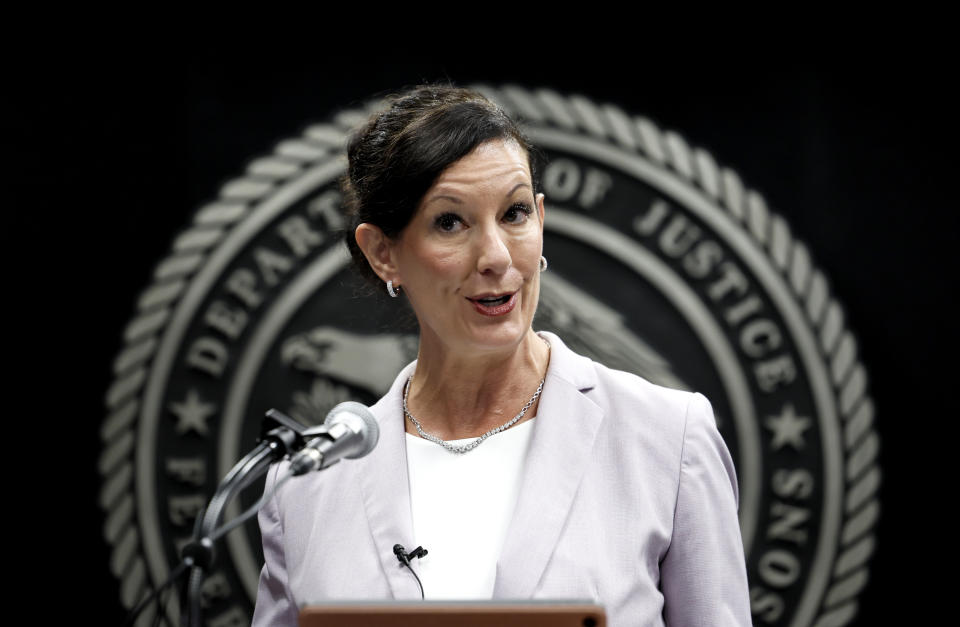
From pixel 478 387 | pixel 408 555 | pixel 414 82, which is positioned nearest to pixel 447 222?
pixel 478 387

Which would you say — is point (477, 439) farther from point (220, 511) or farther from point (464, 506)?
point (220, 511)

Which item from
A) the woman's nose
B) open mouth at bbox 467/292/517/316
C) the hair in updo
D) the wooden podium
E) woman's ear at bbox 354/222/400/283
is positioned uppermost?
the hair in updo

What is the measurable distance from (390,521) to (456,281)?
1.31 ft

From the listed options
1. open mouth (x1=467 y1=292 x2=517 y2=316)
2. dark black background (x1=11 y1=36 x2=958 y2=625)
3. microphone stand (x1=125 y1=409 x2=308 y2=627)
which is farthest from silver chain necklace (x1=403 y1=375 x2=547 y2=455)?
dark black background (x1=11 y1=36 x2=958 y2=625)

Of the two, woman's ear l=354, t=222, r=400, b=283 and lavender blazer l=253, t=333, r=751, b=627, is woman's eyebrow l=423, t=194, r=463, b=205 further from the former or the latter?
lavender blazer l=253, t=333, r=751, b=627

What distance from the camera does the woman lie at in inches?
66.4

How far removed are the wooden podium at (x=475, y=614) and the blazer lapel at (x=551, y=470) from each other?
353 mm

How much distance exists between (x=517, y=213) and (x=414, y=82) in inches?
72.2

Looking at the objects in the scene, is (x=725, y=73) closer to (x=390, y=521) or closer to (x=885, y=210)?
(x=885, y=210)

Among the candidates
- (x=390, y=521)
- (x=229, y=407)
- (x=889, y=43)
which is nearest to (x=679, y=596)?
(x=390, y=521)

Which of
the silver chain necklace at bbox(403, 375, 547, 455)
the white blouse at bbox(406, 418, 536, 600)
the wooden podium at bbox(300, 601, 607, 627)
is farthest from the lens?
the silver chain necklace at bbox(403, 375, 547, 455)

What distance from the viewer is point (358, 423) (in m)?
1.48

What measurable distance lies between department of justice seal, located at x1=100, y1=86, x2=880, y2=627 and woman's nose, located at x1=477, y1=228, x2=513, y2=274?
167 centimetres

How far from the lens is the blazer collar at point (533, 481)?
168 cm
